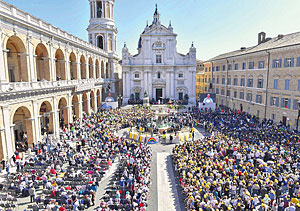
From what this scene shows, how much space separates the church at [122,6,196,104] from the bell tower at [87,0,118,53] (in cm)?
559

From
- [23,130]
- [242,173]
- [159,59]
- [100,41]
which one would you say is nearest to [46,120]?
[23,130]

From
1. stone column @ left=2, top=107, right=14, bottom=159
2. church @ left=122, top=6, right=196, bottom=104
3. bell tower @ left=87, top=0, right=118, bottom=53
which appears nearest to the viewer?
stone column @ left=2, top=107, right=14, bottom=159

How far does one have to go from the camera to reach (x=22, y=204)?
43.0 feet

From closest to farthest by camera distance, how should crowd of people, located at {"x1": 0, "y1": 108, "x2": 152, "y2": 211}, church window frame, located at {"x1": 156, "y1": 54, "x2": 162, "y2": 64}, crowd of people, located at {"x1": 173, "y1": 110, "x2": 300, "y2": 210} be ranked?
crowd of people, located at {"x1": 173, "y1": 110, "x2": 300, "y2": 210}
crowd of people, located at {"x1": 0, "y1": 108, "x2": 152, "y2": 211}
church window frame, located at {"x1": 156, "y1": 54, "x2": 162, "y2": 64}

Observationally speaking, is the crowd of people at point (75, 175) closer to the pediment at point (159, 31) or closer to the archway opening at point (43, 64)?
the archway opening at point (43, 64)

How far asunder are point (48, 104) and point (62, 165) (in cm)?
1080

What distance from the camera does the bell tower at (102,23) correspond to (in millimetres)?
52250

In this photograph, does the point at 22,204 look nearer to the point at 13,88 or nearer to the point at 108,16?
the point at 13,88

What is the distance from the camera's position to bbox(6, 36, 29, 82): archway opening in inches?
843

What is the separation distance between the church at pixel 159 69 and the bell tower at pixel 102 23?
5.59 meters

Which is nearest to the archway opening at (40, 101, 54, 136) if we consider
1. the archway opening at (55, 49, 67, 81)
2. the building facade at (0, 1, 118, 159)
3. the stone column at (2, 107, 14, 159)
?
the building facade at (0, 1, 118, 159)

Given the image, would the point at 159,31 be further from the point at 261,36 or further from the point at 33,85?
the point at 33,85

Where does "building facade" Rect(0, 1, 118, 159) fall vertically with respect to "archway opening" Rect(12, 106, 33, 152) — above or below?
above

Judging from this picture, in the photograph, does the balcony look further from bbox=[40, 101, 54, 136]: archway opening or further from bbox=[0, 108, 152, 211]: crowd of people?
bbox=[0, 108, 152, 211]: crowd of people
